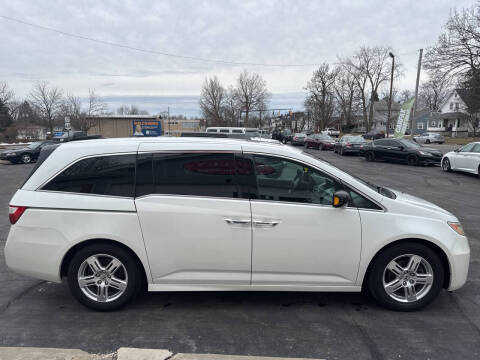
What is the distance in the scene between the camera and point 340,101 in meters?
66.4

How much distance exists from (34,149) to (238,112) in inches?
1880

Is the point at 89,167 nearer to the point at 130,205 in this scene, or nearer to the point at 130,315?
the point at 130,205

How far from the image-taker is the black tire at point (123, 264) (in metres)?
3.36

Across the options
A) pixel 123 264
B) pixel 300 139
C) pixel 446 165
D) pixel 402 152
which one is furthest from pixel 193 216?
pixel 300 139

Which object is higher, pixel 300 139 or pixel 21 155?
pixel 300 139

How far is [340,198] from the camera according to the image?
10.7ft

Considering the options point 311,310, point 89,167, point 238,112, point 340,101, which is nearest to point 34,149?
point 89,167

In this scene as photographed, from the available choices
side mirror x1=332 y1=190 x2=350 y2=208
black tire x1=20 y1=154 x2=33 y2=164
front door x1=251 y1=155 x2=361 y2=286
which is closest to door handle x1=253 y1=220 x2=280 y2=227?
front door x1=251 y1=155 x2=361 y2=286

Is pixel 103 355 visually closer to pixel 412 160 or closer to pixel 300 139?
pixel 412 160

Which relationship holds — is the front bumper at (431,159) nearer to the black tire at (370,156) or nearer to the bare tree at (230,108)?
the black tire at (370,156)

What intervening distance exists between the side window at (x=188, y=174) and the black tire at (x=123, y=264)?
0.64 m

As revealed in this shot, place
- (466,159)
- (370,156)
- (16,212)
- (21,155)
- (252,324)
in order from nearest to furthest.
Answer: (252,324), (16,212), (466,159), (370,156), (21,155)

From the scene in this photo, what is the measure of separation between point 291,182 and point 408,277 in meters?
1.58

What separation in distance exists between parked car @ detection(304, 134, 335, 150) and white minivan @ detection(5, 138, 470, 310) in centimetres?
2784
